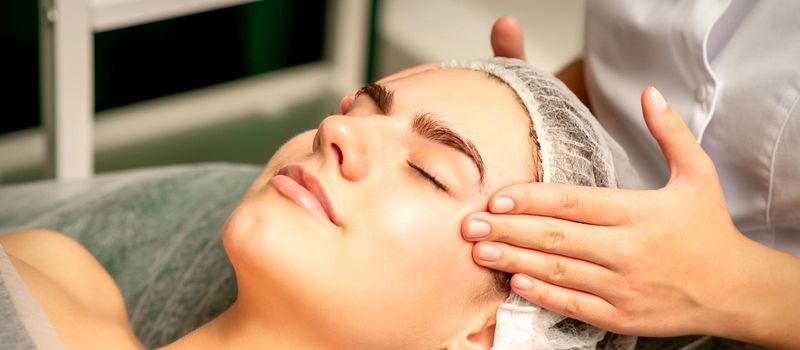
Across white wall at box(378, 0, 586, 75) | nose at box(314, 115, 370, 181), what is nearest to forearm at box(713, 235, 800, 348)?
nose at box(314, 115, 370, 181)

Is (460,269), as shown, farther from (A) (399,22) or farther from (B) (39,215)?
(A) (399,22)

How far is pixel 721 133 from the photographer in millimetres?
1351

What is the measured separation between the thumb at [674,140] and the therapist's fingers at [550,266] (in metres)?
0.16

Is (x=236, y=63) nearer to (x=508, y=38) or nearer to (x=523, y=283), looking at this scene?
(x=508, y=38)

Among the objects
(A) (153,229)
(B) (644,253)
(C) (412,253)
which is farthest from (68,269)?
(B) (644,253)

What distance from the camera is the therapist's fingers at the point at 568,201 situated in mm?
1120

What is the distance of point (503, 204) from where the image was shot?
44.4 inches

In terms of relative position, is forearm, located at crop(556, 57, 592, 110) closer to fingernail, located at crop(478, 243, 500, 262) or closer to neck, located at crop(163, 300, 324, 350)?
fingernail, located at crop(478, 243, 500, 262)

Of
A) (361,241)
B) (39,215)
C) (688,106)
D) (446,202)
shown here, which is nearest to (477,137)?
(446,202)

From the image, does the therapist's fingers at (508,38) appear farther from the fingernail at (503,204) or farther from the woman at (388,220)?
the fingernail at (503,204)

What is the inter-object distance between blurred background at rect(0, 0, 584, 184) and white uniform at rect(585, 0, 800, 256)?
1.18 meters

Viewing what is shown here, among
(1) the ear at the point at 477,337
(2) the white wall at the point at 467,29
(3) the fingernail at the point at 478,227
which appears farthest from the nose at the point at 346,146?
(2) the white wall at the point at 467,29

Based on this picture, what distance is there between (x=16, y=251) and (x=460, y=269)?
25.9 inches

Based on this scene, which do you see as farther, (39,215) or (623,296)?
(39,215)
